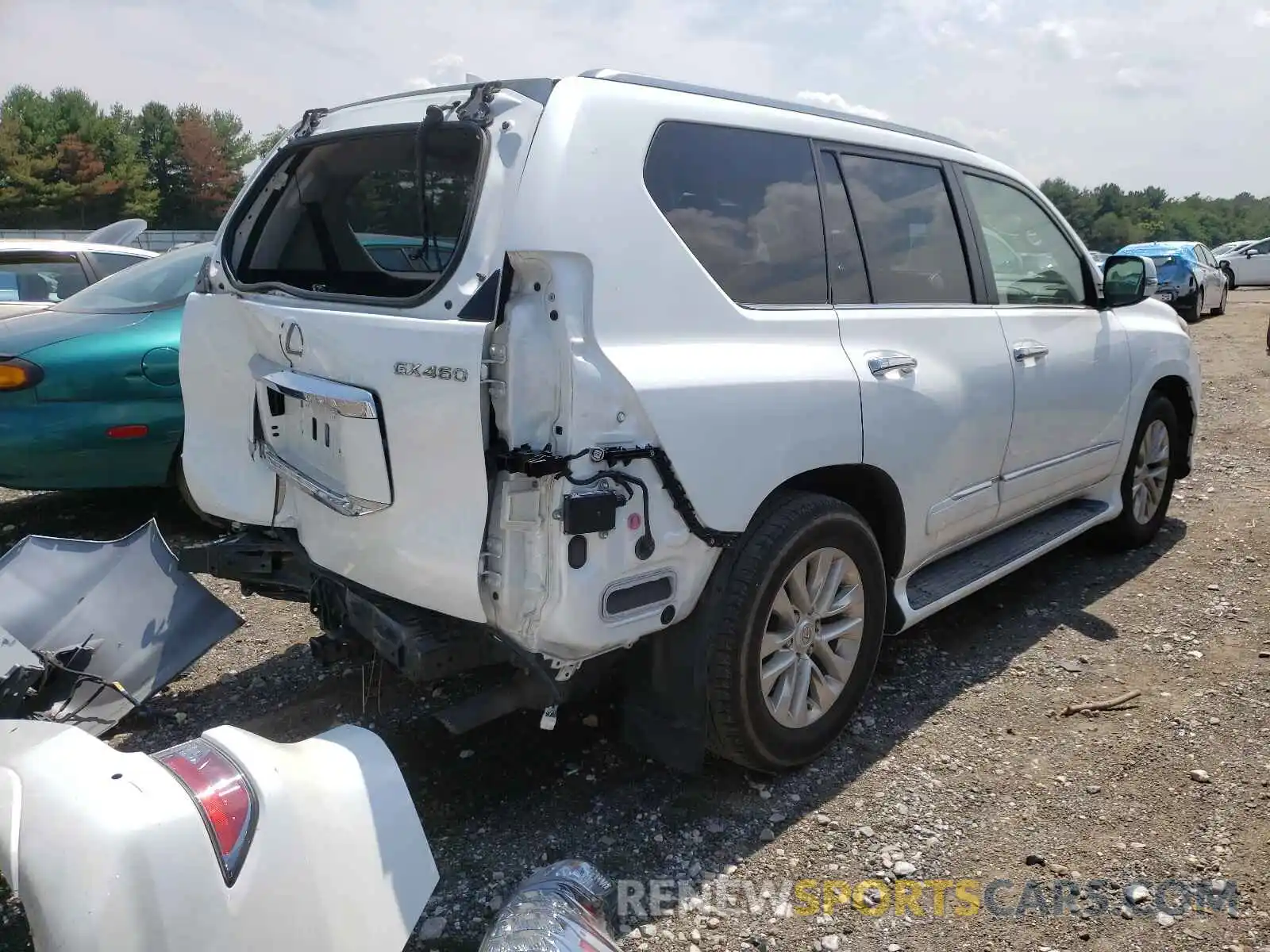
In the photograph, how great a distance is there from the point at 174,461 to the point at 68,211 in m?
56.3

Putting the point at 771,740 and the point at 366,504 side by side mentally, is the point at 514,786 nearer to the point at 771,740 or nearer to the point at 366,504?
the point at 771,740

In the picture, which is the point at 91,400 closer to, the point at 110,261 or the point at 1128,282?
the point at 110,261

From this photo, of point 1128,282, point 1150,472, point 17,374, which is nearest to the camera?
point 1128,282

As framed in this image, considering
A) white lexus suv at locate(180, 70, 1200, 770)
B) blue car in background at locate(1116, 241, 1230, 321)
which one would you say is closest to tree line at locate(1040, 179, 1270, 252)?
blue car in background at locate(1116, 241, 1230, 321)

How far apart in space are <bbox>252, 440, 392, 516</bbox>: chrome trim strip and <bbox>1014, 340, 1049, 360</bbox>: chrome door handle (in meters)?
2.64

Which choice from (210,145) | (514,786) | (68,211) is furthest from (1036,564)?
(210,145)

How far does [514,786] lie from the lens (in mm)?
3117

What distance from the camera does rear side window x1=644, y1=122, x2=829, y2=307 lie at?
8.71ft

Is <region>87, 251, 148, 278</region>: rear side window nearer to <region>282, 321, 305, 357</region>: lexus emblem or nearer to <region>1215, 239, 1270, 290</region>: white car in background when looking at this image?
<region>282, 321, 305, 357</region>: lexus emblem

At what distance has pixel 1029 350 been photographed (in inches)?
154

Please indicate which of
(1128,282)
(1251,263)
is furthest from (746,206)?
(1251,263)

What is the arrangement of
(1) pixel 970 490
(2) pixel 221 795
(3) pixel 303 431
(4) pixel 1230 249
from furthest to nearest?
(4) pixel 1230 249 → (1) pixel 970 490 → (3) pixel 303 431 → (2) pixel 221 795

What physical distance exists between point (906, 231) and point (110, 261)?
5.78 m

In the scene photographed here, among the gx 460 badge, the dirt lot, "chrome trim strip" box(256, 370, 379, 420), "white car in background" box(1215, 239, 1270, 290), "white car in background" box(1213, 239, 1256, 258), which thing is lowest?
the dirt lot
